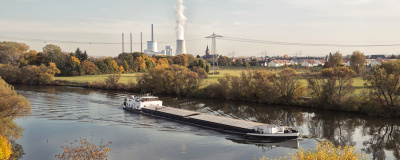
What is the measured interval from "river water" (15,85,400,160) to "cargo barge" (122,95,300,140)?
40.4 inches

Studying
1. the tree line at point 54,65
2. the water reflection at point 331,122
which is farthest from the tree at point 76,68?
the water reflection at point 331,122

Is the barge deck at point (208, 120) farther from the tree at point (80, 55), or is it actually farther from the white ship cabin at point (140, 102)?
the tree at point (80, 55)

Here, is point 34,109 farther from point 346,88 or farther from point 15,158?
point 346,88

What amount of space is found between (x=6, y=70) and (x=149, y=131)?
3152 inches

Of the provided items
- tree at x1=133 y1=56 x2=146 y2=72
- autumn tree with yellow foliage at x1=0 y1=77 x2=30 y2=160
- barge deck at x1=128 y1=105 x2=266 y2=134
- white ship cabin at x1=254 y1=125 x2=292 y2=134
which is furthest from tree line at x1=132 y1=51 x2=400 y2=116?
tree at x1=133 y1=56 x2=146 y2=72

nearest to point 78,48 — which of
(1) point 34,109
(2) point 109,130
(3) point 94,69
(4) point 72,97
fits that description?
(3) point 94,69

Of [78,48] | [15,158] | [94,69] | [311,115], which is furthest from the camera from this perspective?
[78,48]

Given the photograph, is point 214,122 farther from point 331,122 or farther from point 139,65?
point 139,65

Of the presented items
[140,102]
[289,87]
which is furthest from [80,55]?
[289,87]

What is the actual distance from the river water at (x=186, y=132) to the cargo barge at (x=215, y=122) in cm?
102

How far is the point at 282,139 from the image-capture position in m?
33.2

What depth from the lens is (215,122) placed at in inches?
1505

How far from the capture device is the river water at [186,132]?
29.3 m

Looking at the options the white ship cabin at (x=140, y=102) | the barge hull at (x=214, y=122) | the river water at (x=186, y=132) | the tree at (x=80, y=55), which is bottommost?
the river water at (x=186, y=132)
